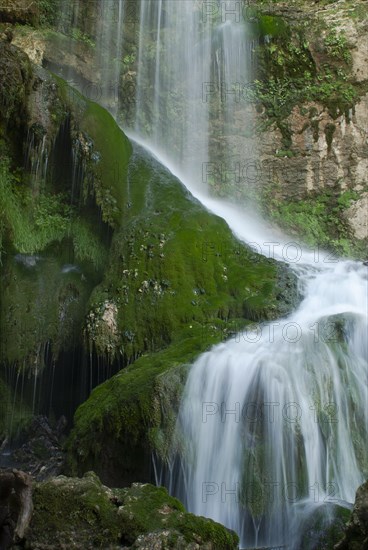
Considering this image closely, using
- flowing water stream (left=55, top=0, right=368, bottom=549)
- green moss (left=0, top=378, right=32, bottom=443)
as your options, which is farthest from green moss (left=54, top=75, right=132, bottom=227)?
flowing water stream (left=55, top=0, right=368, bottom=549)

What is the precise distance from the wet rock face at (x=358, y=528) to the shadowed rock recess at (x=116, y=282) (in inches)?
0.6

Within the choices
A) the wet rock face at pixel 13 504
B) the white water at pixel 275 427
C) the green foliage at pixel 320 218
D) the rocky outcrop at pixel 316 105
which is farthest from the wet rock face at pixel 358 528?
the rocky outcrop at pixel 316 105

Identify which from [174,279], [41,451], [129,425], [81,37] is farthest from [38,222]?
[81,37]

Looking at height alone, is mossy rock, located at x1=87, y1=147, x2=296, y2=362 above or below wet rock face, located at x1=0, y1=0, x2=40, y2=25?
below

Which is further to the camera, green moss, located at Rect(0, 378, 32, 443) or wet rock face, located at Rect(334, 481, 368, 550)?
green moss, located at Rect(0, 378, 32, 443)

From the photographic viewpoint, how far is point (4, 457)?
9312mm

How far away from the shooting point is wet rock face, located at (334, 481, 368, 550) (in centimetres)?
436

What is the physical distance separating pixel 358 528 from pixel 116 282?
629 centimetres

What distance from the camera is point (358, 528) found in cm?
441

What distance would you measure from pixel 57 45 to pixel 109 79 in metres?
1.56

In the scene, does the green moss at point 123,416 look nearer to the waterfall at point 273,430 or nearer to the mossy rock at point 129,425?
the mossy rock at point 129,425

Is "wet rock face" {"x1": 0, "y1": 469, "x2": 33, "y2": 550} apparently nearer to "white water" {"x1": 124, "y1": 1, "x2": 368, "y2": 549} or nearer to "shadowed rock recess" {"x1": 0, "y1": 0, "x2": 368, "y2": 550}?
"shadowed rock recess" {"x1": 0, "y1": 0, "x2": 368, "y2": 550}

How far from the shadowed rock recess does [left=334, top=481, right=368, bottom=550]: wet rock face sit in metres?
0.02

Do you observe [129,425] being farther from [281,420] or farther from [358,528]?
[358,528]
